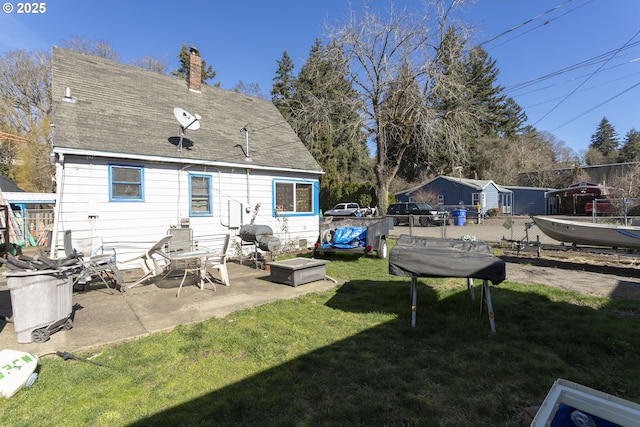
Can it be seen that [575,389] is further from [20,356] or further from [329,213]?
[329,213]

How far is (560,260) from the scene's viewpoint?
946 cm

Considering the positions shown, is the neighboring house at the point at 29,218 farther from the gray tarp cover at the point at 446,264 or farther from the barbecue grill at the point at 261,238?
the gray tarp cover at the point at 446,264

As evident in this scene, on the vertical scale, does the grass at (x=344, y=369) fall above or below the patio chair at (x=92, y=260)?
below

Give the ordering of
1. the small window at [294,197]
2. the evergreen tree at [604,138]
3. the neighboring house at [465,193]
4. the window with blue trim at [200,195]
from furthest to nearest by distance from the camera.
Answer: the evergreen tree at [604,138], the neighboring house at [465,193], the small window at [294,197], the window with blue trim at [200,195]

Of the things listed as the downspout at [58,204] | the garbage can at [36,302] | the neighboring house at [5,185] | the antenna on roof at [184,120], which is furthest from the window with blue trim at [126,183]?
the neighboring house at [5,185]

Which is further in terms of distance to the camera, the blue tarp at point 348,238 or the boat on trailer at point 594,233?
the blue tarp at point 348,238

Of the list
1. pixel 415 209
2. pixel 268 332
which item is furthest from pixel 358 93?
pixel 268 332

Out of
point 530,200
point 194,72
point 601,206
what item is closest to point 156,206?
point 194,72

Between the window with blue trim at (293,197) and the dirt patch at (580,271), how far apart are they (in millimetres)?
6617

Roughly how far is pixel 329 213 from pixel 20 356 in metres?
24.2

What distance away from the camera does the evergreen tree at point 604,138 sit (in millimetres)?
66625

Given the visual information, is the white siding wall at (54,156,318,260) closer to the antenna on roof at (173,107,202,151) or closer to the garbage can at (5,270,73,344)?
the antenna on roof at (173,107,202,151)

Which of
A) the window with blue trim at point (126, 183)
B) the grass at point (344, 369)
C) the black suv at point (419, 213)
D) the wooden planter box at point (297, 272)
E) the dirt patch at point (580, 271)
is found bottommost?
the grass at point (344, 369)

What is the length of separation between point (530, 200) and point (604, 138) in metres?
52.0
